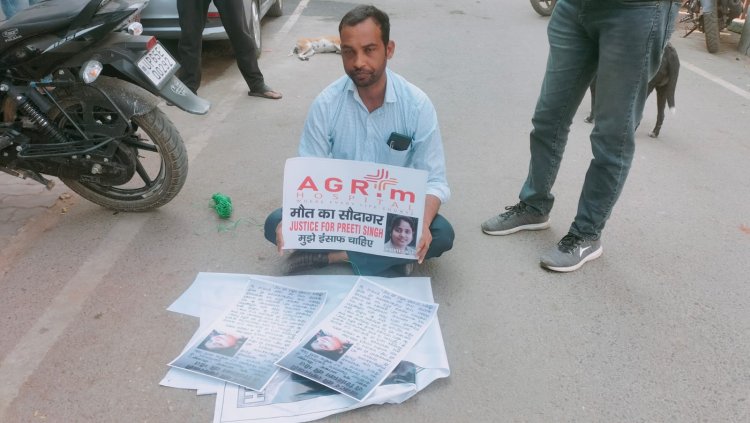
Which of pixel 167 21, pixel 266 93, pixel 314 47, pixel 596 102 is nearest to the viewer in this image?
pixel 596 102

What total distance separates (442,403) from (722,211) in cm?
215

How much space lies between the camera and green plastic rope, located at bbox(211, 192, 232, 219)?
281 centimetres

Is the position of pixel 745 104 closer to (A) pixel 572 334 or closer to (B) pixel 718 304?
(B) pixel 718 304

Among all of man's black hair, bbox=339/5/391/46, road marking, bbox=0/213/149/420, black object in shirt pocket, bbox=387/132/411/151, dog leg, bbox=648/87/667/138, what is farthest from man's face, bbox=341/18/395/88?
dog leg, bbox=648/87/667/138

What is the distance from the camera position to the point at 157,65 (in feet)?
8.39

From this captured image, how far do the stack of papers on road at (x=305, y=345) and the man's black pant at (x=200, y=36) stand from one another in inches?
93.3

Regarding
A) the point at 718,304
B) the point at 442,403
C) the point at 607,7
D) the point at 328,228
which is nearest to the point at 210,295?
the point at 328,228

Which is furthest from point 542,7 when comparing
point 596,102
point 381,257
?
point 381,257

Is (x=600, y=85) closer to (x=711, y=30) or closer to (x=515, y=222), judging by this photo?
(x=515, y=222)

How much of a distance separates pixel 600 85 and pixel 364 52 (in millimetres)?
961

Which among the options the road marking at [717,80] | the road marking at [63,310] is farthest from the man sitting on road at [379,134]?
the road marking at [717,80]

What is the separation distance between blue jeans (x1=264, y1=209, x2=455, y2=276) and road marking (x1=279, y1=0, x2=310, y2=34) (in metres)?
4.72

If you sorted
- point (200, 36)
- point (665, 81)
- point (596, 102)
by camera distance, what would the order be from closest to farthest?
1. point (596, 102)
2. point (665, 81)
3. point (200, 36)

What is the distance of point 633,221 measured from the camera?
2926 millimetres
